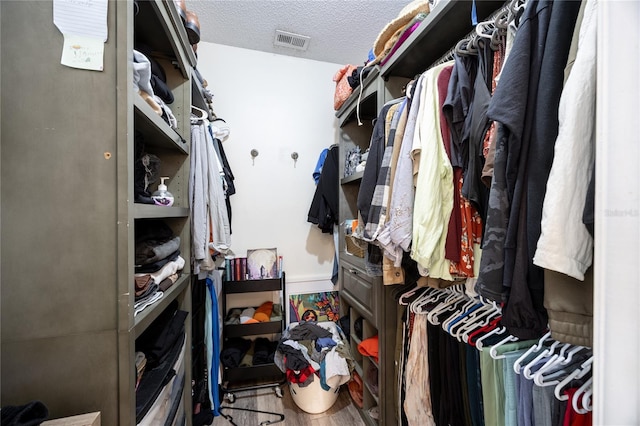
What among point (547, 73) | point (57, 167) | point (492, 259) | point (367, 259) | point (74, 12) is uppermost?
point (74, 12)

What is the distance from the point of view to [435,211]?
829 millimetres

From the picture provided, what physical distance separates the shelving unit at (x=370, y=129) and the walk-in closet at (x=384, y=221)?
0.01 metres

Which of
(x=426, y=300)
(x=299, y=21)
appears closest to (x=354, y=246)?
(x=426, y=300)

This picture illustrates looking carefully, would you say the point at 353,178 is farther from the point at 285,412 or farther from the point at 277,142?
the point at 285,412

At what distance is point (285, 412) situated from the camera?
5.27 feet

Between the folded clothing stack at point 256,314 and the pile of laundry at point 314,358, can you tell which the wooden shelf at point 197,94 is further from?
the pile of laundry at point 314,358

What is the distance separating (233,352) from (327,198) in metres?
1.36

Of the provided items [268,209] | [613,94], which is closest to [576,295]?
[613,94]

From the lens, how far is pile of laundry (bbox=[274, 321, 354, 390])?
153cm

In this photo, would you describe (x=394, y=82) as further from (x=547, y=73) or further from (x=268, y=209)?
(x=268, y=209)

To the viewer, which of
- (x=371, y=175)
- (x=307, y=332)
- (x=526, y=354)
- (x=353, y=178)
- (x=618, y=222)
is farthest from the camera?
(x=307, y=332)

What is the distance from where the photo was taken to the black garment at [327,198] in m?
2.07

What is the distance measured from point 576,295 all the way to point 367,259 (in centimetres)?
82

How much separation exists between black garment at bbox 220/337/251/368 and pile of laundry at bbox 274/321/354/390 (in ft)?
1.15
